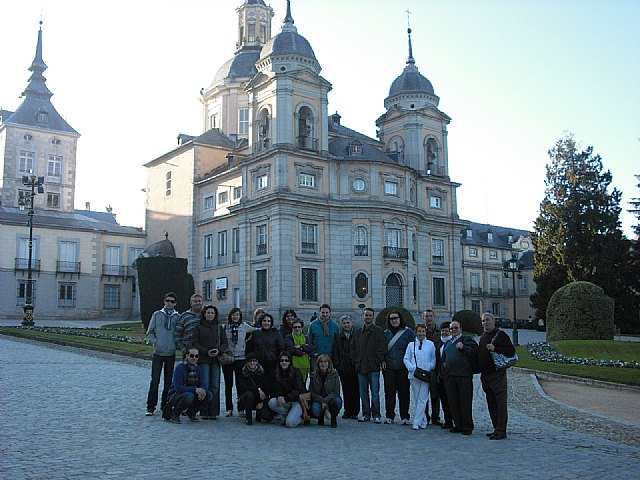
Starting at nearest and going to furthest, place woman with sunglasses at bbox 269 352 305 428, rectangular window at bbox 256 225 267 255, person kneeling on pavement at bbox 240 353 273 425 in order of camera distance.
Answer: woman with sunglasses at bbox 269 352 305 428 → person kneeling on pavement at bbox 240 353 273 425 → rectangular window at bbox 256 225 267 255

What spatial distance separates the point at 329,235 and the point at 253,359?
34.7 meters

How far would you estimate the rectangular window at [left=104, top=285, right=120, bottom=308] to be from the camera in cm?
5703

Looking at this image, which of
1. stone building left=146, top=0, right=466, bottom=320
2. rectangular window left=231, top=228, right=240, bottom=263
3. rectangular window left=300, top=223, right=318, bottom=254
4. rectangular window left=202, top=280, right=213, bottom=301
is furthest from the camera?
rectangular window left=202, top=280, right=213, bottom=301

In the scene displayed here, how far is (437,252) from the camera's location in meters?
52.9

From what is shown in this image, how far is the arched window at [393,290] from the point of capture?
46281mm

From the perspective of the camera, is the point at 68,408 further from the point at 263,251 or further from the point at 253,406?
the point at 263,251

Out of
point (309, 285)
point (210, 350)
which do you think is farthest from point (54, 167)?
point (210, 350)

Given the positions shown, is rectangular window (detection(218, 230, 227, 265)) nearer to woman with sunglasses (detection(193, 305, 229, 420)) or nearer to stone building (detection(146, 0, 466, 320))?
stone building (detection(146, 0, 466, 320))

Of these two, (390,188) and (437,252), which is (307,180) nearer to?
(390,188)

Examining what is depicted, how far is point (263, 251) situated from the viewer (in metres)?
45.1

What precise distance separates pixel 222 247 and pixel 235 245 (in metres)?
2.05

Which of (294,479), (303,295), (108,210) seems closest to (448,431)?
(294,479)

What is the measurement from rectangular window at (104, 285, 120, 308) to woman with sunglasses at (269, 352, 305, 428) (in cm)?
4903

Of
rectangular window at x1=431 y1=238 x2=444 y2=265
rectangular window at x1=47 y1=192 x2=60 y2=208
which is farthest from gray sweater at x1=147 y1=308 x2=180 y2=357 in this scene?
rectangular window at x1=47 y1=192 x2=60 y2=208
